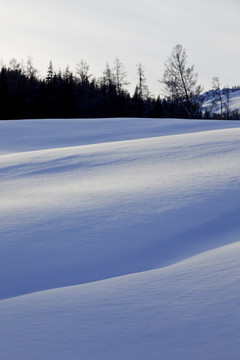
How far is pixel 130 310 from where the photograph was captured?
2.18m

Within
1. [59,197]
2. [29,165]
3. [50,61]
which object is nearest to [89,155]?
[29,165]

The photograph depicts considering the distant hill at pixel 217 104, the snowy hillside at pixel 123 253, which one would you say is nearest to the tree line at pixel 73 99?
the distant hill at pixel 217 104

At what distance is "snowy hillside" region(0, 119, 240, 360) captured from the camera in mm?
1894

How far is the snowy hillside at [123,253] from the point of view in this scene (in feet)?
6.21

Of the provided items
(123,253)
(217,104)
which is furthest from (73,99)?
(123,253)

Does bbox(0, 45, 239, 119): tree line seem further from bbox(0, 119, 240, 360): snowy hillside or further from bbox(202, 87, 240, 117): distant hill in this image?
bbox(0, 119, 240, 360): snowy hillside

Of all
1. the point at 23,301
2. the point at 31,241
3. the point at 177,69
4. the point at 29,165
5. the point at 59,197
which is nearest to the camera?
the point at 23,301

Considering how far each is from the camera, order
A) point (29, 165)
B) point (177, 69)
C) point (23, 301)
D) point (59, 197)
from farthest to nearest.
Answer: point (177, 69)
point (29, 165)
point (59, 197)
point (23, 301)

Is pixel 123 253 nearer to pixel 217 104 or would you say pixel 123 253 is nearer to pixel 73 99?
pixel 217 104

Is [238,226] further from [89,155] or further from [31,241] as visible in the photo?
[89,155]

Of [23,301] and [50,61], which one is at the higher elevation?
[50,61]

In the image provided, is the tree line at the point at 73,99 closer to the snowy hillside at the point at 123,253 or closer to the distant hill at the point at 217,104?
the distant hill at the point at 217,104

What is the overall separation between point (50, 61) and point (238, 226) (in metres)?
44.0

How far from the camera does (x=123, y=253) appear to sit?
3.75 meters
